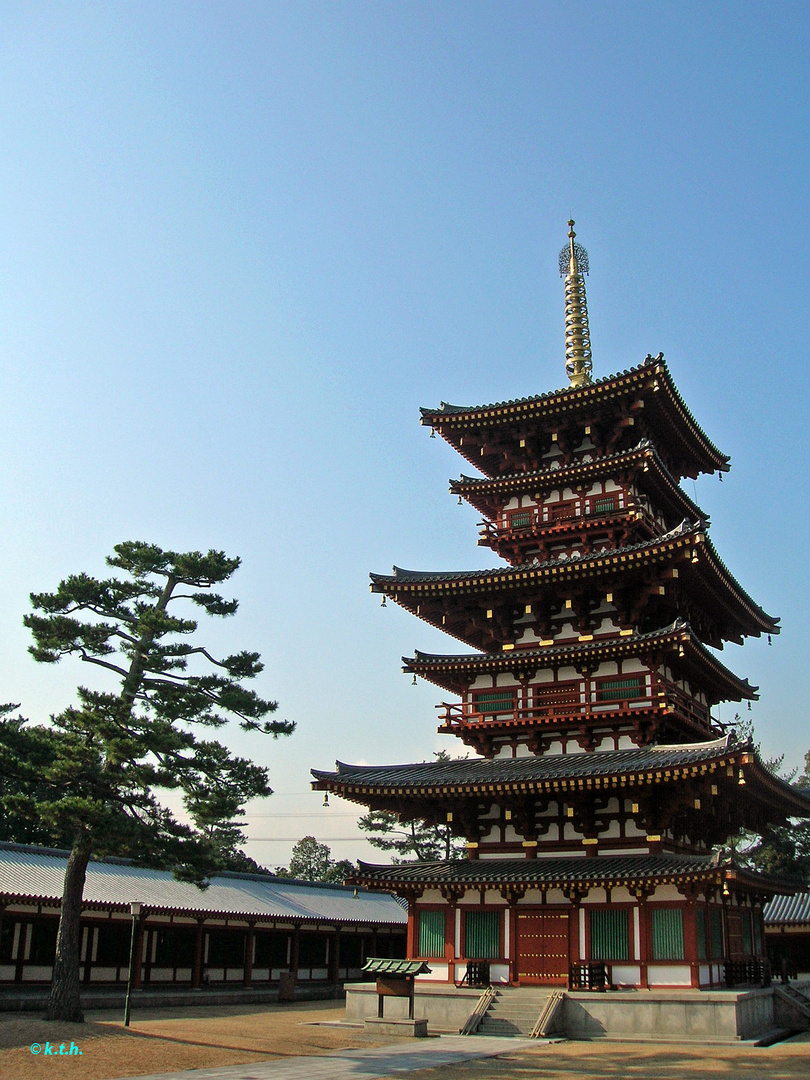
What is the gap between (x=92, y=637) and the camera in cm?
3203

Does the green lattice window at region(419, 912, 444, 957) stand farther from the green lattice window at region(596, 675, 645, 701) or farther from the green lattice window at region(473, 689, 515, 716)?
the green lattice window at region(596, 675, 645, 701)

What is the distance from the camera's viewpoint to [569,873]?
28.8m

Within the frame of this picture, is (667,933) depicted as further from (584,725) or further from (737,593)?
(737,593)

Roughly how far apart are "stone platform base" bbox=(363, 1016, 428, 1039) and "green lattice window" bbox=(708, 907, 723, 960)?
31.7 ft

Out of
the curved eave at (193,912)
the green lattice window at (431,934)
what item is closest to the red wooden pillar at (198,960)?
the curved eave at (193,912)

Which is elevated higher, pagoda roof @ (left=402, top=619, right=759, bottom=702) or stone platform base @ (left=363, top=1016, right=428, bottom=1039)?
pagoda roof @ (left=402, top=619, right=759, bottom=702)

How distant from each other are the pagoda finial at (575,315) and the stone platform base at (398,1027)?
1014 inches

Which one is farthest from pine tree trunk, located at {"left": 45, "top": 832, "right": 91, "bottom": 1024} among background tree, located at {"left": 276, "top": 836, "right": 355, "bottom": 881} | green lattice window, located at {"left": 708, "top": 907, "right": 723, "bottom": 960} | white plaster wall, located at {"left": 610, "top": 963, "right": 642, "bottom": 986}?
background tree, located at {"left": 276, "top": 836, "right": 355, "bottom": 881}

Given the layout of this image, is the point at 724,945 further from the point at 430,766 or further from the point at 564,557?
the point at 564,557

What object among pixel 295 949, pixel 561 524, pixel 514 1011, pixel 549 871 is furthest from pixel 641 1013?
pixel 295 949

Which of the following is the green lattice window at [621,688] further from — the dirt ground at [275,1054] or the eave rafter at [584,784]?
the dirt ground at [275,1054]

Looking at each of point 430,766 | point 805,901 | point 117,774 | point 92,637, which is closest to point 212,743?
point 117,774

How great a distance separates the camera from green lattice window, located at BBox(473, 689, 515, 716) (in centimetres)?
3453

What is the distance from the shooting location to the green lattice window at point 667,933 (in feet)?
92.4
